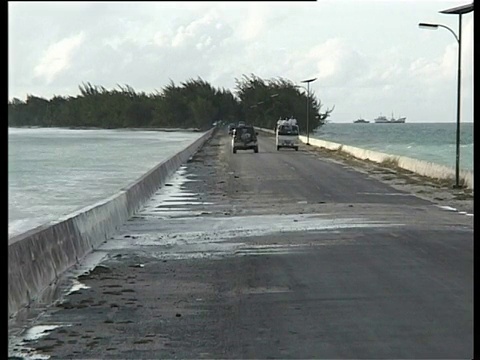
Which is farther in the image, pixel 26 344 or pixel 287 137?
pixel 287 137

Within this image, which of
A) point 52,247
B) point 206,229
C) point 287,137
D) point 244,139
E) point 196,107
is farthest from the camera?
point 196,107

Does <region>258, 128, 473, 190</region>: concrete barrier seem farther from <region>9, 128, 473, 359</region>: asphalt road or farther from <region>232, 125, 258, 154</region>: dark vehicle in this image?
<region>9, 128, 473, 359</region>: asphalt road

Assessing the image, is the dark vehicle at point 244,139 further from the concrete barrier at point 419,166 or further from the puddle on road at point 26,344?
the puddle on road at point 26,344

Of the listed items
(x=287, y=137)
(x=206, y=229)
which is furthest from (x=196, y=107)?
(x=206, y=229)

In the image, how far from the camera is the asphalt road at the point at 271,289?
8.99 metres

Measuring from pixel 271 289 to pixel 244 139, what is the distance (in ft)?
169

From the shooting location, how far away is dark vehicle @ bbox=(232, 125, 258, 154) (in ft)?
208

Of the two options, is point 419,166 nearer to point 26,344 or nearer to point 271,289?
point 271,289

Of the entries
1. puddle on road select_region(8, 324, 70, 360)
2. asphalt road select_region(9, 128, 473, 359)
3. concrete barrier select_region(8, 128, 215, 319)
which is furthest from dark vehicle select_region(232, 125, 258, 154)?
puddle on road select_region(8, 324, 70, 360)

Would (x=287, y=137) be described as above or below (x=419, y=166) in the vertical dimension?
above

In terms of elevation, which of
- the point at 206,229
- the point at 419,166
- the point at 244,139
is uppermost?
the point at 244,139

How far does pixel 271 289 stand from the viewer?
12.1 meters

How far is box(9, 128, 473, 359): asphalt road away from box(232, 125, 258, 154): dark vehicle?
130 feet
